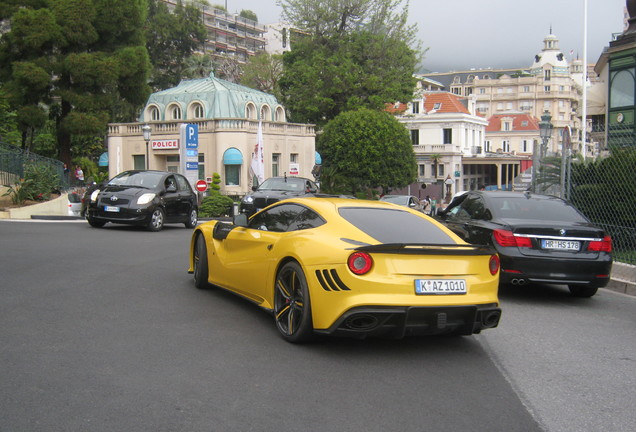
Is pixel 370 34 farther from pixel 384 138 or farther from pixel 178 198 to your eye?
pixel 178 198

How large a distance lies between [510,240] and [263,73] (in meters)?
55.7

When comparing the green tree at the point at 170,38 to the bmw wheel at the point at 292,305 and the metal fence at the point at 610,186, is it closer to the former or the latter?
the metal fence at the point at 610,186

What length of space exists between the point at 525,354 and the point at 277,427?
301 centimetres

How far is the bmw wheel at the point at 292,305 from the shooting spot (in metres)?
5.81

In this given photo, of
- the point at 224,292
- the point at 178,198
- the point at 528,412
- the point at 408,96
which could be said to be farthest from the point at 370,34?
the point at 528,412

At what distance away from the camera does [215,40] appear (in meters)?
102

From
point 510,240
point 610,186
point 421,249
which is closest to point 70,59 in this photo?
point 610,186

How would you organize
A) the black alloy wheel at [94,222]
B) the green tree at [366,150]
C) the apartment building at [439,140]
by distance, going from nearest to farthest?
the black alloy wheel at [94,222] < the green tree at [366,150] < the apartment building at [439,140]

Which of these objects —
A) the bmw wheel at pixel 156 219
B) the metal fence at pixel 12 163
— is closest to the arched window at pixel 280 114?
the metal fence at pixel 12 163

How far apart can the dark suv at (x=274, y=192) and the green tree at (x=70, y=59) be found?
1968 cm

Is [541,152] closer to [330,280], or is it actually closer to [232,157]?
[330,280]

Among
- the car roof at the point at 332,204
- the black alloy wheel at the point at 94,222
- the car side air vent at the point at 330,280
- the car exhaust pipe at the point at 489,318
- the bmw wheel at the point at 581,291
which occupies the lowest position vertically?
the bmw wheel at the point at 581,291

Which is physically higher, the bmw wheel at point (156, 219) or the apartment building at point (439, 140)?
the apartment building at point (439, 140)

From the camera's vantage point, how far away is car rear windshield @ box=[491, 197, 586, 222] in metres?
9.48
